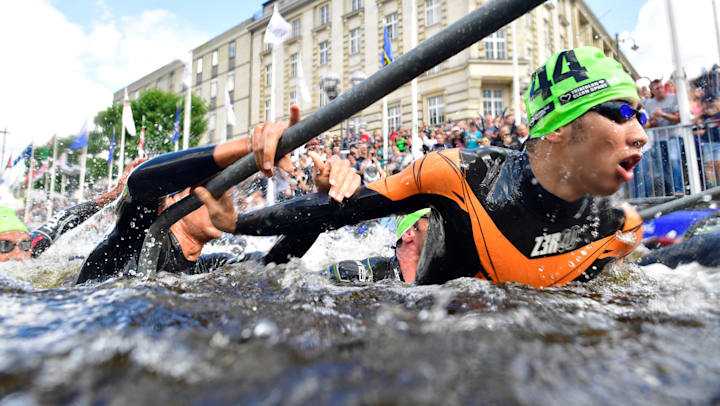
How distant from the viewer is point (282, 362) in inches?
41.4

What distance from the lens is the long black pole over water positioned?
1.64 metres

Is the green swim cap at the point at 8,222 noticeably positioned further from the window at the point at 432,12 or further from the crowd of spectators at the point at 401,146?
the window at the point at 432,12

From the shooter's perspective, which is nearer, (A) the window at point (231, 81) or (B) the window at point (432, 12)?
(B) the window at point (432, 12)

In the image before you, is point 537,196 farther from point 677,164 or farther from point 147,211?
point 677,164

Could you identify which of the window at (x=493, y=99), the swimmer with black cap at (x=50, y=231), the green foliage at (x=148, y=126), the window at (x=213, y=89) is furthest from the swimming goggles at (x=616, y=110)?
the window at (x=213, y=89)

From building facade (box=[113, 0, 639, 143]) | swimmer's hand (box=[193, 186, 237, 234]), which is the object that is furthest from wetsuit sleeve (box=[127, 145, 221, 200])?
building facade (box=[113, 0, 639, 143])

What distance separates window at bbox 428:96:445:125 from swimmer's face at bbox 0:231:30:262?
61.3 ft

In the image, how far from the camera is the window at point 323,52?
96.1 ft

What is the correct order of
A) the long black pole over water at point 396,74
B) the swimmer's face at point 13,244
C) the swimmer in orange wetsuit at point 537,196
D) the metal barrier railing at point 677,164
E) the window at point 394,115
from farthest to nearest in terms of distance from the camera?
1. the window at point 394,115
2. the metal barrier railing at point 677,164
3. the swimmer's face at point 13,244
4. the swimmer in orange wetsuit at point 537,196
5. the long black pole over water at point 396,74

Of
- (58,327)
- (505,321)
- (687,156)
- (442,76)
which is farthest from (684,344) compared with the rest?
(442,76)

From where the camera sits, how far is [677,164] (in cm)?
630

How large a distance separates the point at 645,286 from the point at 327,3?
31.1 metres

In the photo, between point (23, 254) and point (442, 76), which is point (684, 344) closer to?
point (23, 254)

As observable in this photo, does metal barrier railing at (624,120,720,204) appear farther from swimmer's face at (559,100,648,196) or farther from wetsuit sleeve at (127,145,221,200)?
wetsuit sleeve at (127,145,221,200)
